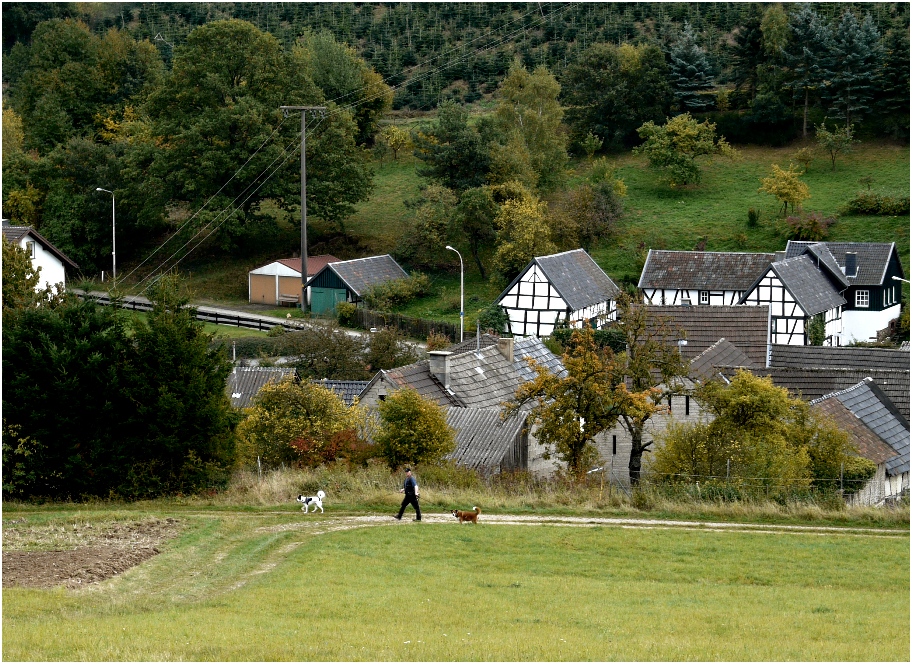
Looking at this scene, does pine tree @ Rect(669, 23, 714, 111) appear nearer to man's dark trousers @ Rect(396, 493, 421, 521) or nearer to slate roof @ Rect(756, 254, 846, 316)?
slate roof @ Rect(756, 254, 846, 316)

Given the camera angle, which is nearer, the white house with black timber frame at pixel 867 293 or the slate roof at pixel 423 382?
the slate roof at pixel 423 382

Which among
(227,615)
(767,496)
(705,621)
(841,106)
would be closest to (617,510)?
(767,496)

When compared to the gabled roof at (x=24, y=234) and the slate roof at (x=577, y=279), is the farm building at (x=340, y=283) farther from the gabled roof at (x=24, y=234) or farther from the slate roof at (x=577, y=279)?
the gabled roof at (x=24, y=234)

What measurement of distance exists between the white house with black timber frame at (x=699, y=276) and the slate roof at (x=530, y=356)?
16979 mm

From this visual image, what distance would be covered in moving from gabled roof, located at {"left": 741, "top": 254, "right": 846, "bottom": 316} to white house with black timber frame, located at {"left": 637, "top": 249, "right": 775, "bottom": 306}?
4.94 feet

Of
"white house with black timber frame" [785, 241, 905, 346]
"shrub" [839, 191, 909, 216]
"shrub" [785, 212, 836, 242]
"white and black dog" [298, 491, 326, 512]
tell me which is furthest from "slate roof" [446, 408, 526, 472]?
"shrub" [839, 191, 909, 216]

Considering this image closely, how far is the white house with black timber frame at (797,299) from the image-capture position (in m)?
58.5

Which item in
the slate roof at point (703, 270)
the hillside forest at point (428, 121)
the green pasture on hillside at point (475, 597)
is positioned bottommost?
the green pasture on hillside at point (475, 597)

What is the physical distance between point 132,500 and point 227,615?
11.6 meters

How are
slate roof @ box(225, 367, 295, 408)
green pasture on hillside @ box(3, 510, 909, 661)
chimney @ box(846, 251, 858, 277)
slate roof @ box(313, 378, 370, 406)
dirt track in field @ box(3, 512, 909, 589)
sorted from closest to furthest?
green pasture on hillside @ box(3, 510, 909, 661) < dirt track in field @ box(3, 512, 909, 589) < slate roof @ box(313, 378, 370, 406) < slate roof @ box(225, 367, 295, 408) < chimney @ box(846, 251, 858, 277)

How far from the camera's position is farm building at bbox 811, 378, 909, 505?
34938 millimetres

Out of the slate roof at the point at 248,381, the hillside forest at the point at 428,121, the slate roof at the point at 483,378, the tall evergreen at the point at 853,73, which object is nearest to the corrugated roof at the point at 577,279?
the hillside forest at the point at 428,121

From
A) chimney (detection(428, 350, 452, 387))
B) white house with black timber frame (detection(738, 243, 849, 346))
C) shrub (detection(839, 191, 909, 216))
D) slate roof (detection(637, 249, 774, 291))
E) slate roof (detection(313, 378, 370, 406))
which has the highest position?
shrub (detection(839, 191, 909, 216))

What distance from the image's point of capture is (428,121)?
3942 inches
